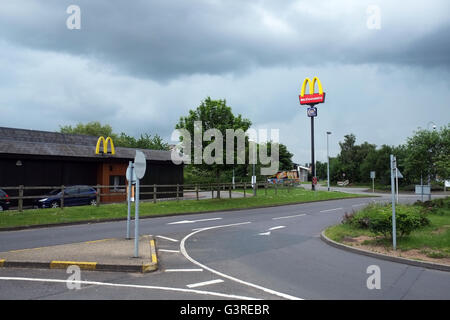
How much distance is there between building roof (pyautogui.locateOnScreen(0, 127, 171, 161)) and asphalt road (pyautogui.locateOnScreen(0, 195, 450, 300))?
12808mm

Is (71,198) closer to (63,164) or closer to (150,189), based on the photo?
(63,164)

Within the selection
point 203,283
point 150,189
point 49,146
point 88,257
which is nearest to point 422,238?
point 203,283

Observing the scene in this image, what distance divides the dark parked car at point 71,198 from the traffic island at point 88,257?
35.0 ft

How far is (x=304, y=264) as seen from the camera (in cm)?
855

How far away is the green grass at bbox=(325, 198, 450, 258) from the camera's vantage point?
9.59 meters

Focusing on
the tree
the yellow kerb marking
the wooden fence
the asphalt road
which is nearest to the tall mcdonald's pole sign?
the wooden fence

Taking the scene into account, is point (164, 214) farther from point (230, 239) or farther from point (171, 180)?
point (171, 180)

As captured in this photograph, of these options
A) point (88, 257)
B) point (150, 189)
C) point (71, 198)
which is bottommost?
point (88, 257)

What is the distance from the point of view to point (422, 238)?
35.7 feet

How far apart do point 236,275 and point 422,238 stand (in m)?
6.68

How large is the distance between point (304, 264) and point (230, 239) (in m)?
3.97

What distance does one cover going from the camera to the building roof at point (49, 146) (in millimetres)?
23688
